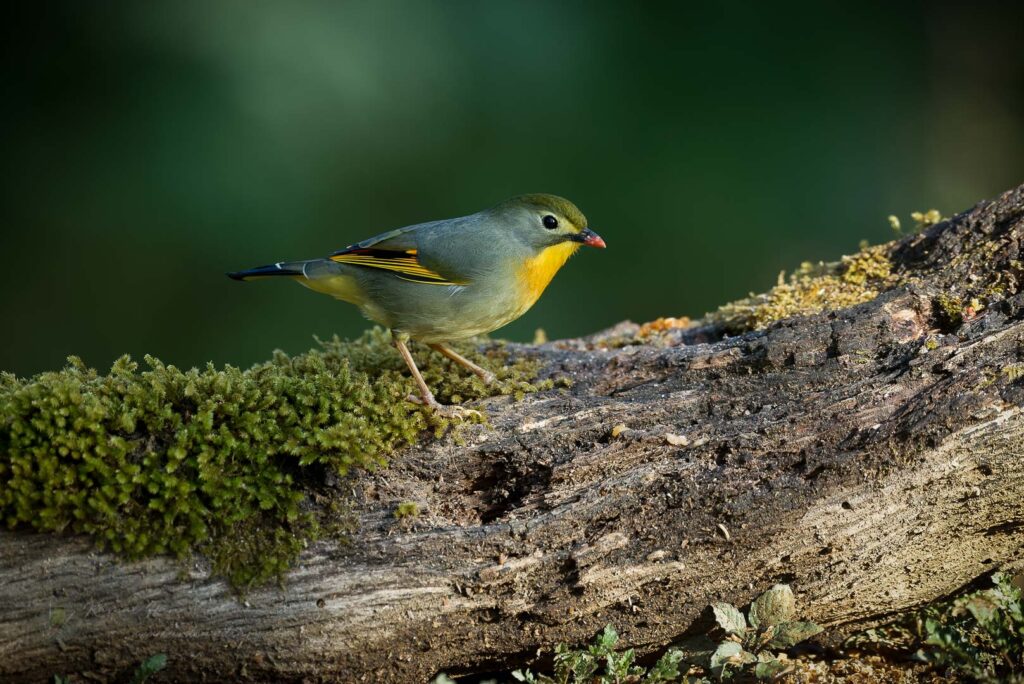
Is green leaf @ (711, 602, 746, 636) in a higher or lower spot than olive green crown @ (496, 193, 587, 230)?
lower

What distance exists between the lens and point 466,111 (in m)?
7.51

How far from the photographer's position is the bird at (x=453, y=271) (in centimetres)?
398

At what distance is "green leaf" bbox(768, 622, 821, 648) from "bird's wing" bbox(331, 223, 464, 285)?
2.02 metres

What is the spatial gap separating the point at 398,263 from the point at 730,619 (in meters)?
2.14

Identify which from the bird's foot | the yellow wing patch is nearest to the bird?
the yellow wing patch

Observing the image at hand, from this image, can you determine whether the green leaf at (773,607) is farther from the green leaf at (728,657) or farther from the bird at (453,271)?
the bird at (453,271)

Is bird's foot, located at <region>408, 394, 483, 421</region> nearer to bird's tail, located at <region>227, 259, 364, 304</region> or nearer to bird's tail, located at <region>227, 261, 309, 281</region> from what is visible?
bird's tail, located at <region>227, 259, 364, 304</region>

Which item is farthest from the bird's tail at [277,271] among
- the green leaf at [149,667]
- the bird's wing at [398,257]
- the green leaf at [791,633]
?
the green leaf at [791,633]

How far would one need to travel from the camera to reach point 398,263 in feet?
13.3

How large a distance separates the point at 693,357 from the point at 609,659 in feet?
4.64

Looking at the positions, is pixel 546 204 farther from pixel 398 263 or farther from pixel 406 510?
pixel 406 510

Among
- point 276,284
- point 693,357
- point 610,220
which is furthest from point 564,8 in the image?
point 693,357

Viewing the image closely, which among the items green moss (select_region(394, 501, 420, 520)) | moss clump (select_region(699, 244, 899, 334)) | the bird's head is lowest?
green moss (select_region(394, 501, 420, 520))

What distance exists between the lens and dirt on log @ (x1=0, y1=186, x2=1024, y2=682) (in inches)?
121
